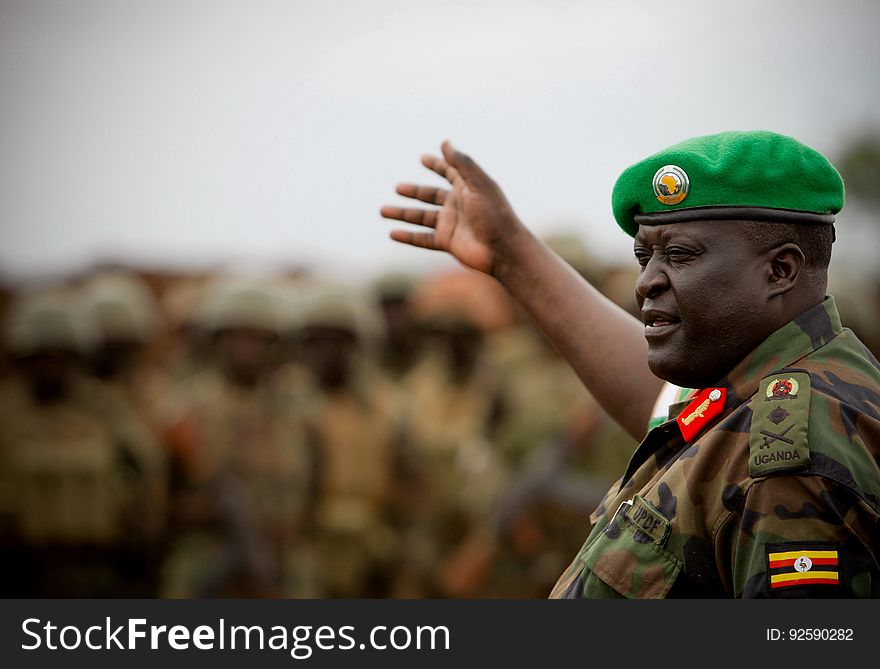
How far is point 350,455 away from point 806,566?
22.0 feet

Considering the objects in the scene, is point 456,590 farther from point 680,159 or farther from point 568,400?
point 680,159

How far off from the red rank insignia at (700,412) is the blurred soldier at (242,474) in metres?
5.56

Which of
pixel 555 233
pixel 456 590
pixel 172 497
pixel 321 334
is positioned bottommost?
pixel 456 590

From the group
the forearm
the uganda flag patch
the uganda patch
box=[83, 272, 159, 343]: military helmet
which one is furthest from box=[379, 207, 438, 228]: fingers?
box=[83, 272, 159, 343]: military helmet

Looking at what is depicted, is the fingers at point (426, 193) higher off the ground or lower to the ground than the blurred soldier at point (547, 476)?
higher

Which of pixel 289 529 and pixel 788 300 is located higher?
pixel 788 300

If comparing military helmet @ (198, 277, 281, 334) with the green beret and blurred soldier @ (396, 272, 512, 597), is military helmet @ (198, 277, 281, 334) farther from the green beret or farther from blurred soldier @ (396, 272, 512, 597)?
the green beret

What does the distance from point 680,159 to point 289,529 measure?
20.2ft

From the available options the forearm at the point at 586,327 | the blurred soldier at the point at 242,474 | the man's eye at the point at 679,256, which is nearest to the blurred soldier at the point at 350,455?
the blurred soldier at the point at 242,474

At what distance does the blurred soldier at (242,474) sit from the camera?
7.72m

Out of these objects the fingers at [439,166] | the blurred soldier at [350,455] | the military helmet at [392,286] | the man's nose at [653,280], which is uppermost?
the fingers at [439,166]

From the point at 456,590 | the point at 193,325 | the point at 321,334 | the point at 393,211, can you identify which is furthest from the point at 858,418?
the point at 193,325

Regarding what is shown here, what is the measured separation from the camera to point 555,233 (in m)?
10.1

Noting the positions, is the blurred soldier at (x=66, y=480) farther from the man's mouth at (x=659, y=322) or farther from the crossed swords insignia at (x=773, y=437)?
the crossed swords insignia at (x=773, y=437)
